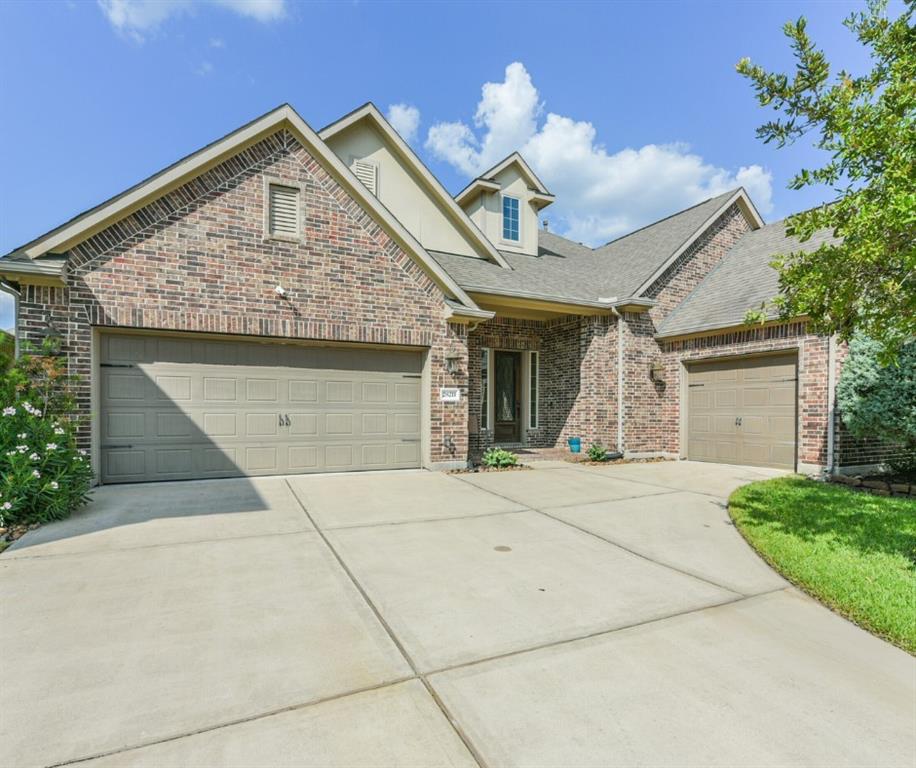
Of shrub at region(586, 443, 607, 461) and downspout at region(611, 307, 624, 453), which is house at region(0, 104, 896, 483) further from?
shrub at region(586, 443, 607, 461)

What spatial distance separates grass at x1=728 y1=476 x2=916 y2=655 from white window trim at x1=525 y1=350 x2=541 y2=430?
251 inches

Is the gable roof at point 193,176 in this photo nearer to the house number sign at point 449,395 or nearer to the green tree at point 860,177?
the house number sign at point 449,395

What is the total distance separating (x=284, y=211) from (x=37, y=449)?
16.6 feet

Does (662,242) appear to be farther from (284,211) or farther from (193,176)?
(193,176)

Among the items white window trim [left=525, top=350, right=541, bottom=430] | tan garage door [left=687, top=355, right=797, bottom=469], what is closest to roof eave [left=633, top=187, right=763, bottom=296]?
tan garage door [left=687, top=355, right=797, bottom=469]

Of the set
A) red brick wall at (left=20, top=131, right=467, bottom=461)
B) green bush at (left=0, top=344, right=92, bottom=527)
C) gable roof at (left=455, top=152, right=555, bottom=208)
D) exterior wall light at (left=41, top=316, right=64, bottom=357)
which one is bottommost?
green bush at (left=0, top=344, right=92, bottom=527)

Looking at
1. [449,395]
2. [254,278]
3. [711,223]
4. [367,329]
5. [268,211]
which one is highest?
[711,223]

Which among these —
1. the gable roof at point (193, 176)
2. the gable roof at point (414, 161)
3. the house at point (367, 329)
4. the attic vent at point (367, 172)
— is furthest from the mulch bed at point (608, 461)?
the attic vent at point (367, 172)

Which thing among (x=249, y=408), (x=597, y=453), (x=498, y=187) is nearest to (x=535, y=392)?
(x=597, y=453)

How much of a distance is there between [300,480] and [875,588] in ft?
24.1

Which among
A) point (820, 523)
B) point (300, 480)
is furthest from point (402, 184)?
point (820, 523)

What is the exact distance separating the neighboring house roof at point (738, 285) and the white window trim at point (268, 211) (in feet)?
28.7

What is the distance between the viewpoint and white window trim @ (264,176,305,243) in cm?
804

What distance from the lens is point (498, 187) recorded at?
13.2 metres
